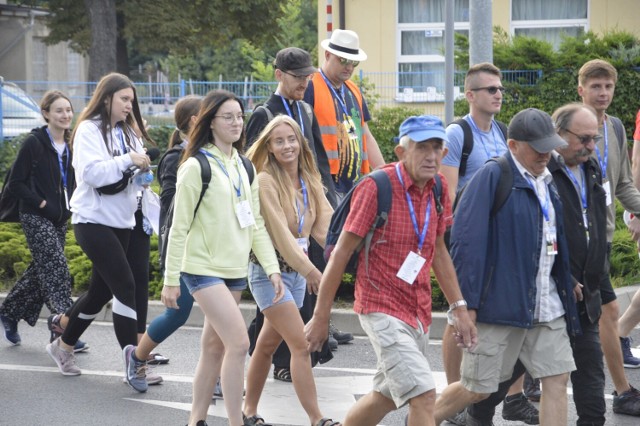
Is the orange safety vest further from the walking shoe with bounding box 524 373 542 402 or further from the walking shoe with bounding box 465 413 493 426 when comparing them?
the walking shoe with bounding box 465 413 493 426

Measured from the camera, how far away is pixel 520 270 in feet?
18.0

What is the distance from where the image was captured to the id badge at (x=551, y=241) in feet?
18.2

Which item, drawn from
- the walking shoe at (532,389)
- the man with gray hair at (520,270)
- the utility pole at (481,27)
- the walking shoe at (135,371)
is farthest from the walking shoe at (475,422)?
the utility pole at (481,27)

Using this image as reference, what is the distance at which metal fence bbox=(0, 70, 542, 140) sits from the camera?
2017 centimetres

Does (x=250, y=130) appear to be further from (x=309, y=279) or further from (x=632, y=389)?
(x=632, y=389)

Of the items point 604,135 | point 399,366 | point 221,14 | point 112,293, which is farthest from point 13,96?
point 399,366

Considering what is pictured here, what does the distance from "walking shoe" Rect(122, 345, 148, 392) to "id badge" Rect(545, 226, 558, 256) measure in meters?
3.07

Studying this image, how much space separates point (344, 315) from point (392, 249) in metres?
4.02

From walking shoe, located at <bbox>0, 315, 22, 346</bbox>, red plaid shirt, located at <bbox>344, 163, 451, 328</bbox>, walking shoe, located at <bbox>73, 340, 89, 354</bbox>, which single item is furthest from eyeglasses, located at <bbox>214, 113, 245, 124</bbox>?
walking shoe, located at <bbox>0, 315, 22, 346</bbox>

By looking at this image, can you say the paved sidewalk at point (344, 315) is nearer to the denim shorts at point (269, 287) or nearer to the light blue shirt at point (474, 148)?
the light blue shirt at point (474, 148)

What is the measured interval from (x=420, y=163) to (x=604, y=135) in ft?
Result: 7.43

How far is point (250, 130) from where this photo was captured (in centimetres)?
749

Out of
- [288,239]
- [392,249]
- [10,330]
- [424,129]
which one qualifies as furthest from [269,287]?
[10,330]

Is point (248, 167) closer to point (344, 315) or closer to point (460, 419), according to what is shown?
point (460, 419)
